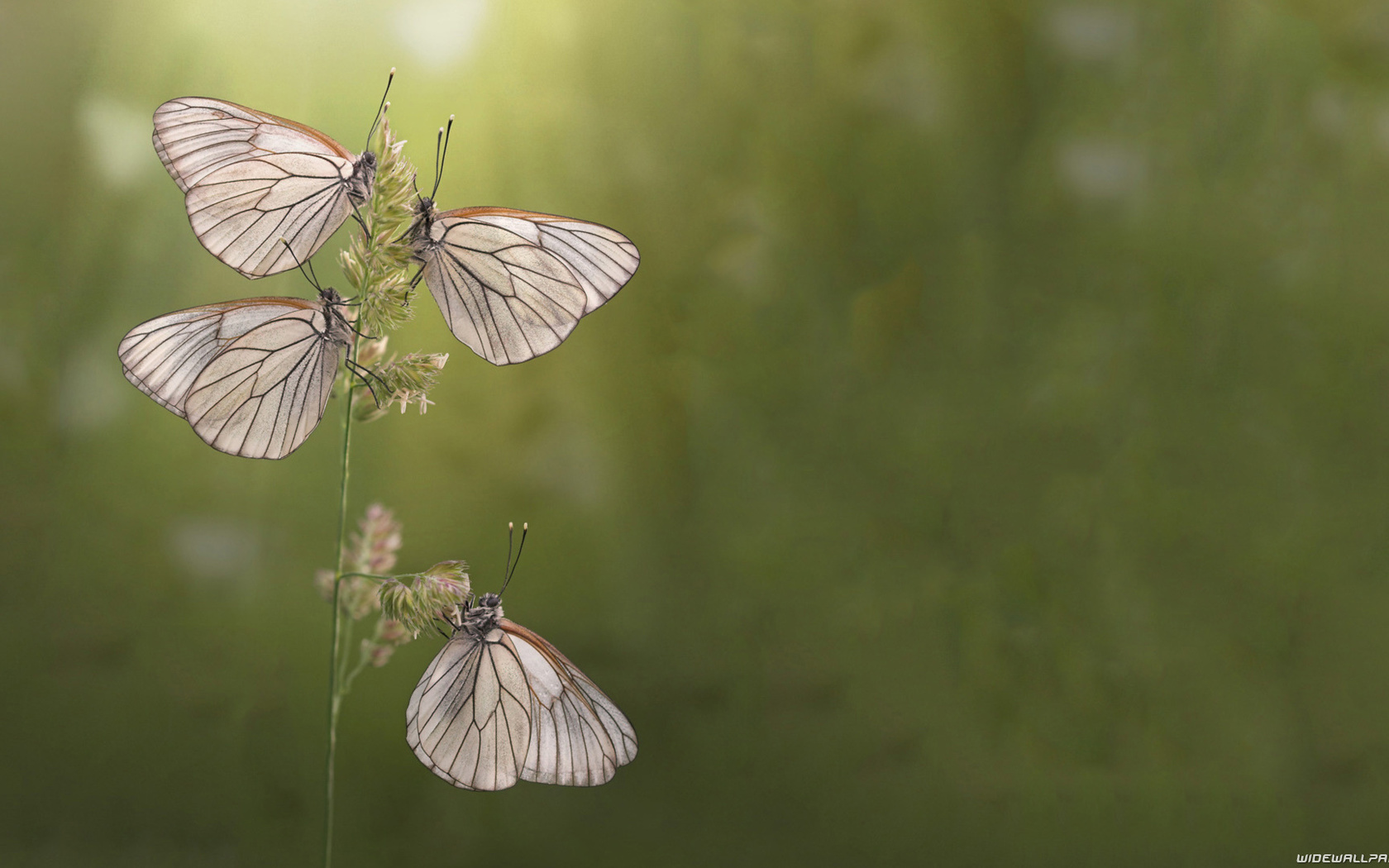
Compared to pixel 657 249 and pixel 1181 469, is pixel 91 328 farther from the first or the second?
pixel 1181 469

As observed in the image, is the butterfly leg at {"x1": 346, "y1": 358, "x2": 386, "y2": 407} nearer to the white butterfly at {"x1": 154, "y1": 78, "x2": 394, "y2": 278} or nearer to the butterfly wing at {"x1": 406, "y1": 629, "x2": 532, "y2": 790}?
the white butterfly at {"x1": 154, "y1": 78, "x2": 394, "y2": 278}

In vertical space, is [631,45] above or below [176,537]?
above

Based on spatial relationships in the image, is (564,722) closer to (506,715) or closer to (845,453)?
(506,715)

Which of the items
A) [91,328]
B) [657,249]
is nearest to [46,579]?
[91,328]

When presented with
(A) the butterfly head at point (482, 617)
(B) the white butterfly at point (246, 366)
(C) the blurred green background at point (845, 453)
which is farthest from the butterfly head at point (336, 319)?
(C) the blurred green background at point (845, 453)

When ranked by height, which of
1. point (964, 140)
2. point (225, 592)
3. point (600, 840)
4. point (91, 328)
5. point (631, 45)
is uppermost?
point (631, 45)

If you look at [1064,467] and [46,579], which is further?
[1064,467]

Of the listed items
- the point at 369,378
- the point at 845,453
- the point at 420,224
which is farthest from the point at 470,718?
the point at 845,453

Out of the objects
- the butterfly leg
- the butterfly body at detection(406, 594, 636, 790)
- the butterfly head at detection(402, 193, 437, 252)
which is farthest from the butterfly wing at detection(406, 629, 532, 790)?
the butterfly head at detection(402, 193, 437, 252)
